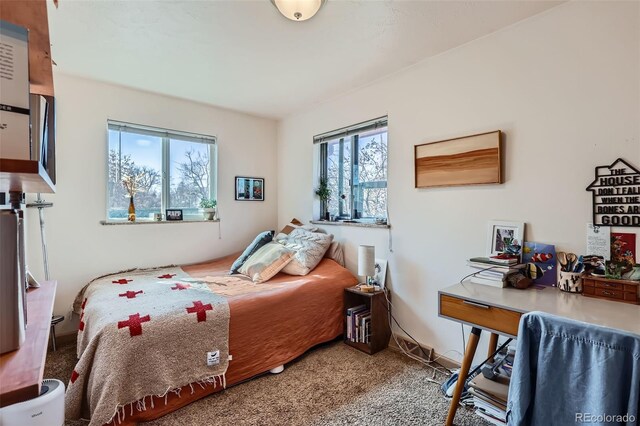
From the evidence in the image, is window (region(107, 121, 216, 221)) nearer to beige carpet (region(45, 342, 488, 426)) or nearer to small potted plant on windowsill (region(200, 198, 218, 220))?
small potted plant on windowsill (region(200, 198, 218, 220))

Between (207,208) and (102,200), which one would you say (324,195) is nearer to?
(207,208)

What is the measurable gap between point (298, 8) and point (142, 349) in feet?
6.71

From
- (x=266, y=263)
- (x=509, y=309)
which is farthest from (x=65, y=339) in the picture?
(x=509, y=309)

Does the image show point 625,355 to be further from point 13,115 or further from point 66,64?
point 66,64

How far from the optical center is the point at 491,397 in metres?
1.51

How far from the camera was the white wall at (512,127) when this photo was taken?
162 cm

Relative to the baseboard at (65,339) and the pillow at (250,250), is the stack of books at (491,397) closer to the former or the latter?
the pillow at (250,250)

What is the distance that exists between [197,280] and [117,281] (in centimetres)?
64

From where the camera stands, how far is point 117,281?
2547 mm

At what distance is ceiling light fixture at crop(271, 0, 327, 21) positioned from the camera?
1.61 m

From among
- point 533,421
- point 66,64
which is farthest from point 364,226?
point 66,64

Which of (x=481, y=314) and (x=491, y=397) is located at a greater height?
(x=481, y=314)

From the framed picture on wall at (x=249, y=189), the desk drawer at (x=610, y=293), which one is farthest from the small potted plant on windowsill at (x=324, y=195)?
the desk drawer at (x=610, y=293)

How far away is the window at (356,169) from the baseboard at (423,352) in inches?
43.0
